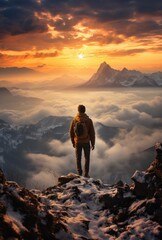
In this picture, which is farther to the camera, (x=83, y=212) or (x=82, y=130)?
(x=82, y=130)

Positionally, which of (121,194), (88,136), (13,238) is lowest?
(13,238)

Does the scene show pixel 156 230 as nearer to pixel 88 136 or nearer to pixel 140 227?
pixel 140 227

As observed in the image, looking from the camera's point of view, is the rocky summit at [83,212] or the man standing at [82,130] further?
the man standing at [82,130]

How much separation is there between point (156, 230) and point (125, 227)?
1236 millimetres

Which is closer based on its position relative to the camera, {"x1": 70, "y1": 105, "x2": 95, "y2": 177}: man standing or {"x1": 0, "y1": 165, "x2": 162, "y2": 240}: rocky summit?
{"x1": 0, "y1": 165, "x2": 162, "y2": 240}: rocky summit

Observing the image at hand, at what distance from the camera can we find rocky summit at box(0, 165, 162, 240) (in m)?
8.62

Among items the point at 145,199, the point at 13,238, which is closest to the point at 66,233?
the point at 13,238

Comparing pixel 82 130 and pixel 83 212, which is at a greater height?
pixel 82 130

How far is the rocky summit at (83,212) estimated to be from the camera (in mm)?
8624

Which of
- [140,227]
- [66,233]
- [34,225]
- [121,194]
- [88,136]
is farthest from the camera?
[88,136]

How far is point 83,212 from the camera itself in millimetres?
12250

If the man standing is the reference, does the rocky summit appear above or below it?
below

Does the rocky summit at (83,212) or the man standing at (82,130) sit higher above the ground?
the man standing at (82,130)

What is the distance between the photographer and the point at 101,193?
13.8m
